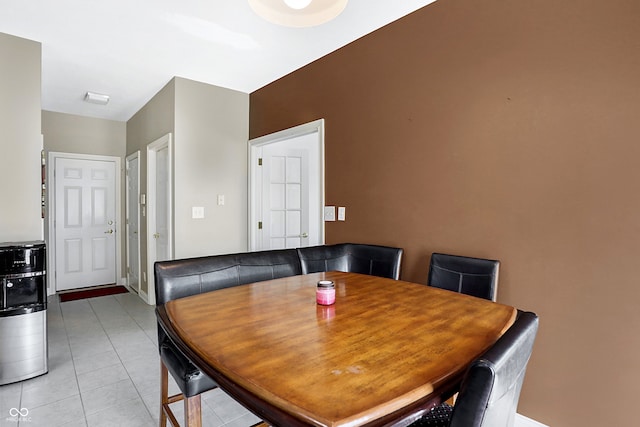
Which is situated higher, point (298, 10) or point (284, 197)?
point (298, 10)

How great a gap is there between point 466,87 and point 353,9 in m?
0.96

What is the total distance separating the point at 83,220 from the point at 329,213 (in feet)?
13.1

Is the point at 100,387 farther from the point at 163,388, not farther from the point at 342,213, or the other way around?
the point at 342,213

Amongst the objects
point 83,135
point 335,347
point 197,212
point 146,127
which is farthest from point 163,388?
point 83,135

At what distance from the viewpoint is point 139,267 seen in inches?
176

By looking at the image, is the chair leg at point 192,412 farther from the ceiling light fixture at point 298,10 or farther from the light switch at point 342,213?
the light switch at point 342,213

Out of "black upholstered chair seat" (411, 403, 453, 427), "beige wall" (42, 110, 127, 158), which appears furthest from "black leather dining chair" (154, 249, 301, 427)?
"beige wall" (42, 110, 127, 158)

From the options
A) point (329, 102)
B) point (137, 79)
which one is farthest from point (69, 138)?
point (329, 102)

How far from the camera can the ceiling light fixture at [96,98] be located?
3.92 meters

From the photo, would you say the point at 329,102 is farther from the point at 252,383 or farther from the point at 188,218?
the point at 252,383

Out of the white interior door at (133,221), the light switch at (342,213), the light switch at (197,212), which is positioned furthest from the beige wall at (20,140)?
the light switch at (342,213)

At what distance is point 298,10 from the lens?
143 cm

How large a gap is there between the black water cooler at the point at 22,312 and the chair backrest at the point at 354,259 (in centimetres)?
193

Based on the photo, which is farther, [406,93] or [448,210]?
[406,93]
